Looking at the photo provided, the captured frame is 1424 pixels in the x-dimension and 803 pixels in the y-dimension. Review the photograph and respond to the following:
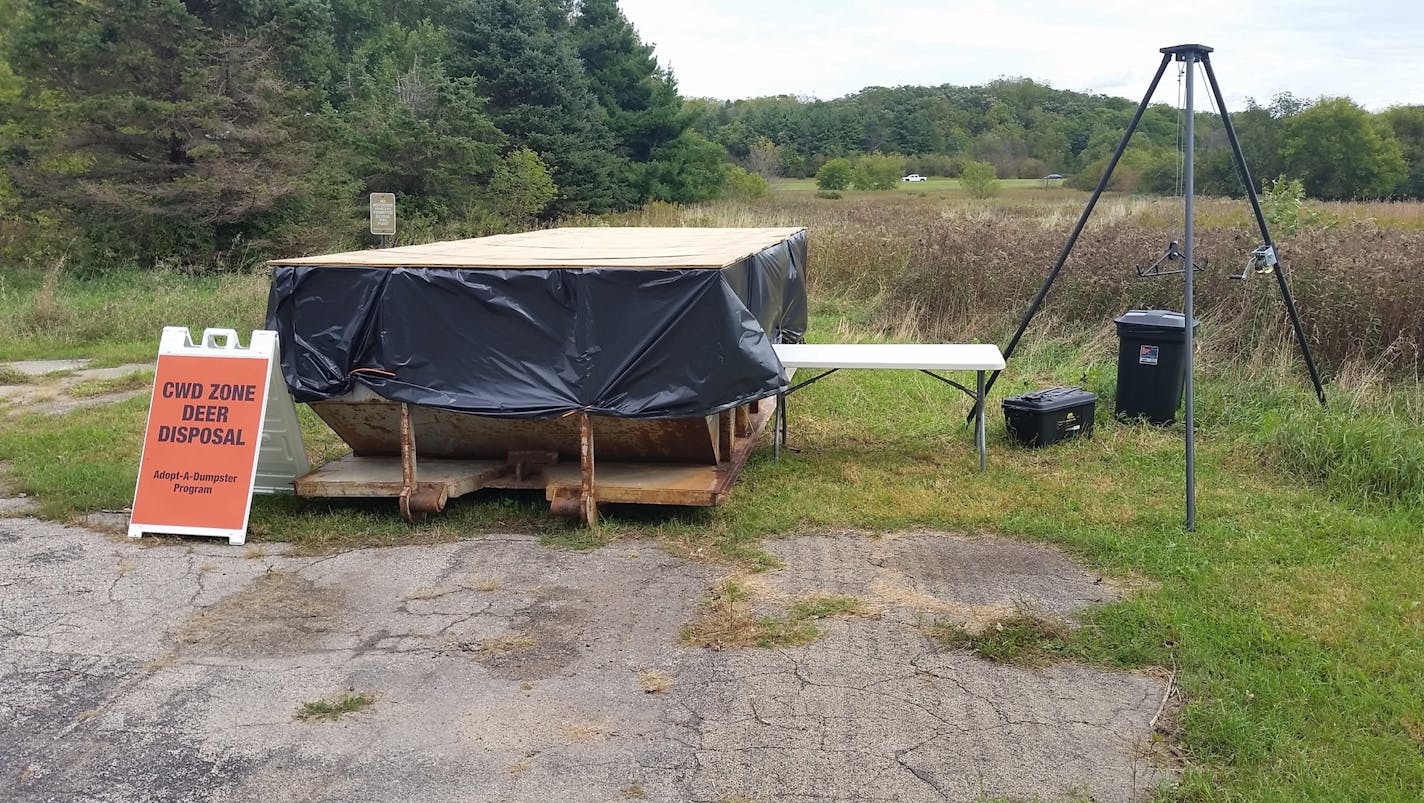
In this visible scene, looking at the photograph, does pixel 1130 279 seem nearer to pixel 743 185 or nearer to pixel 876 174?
pixel 743 185

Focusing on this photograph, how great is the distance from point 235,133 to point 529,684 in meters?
18.4

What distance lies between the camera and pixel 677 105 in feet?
127

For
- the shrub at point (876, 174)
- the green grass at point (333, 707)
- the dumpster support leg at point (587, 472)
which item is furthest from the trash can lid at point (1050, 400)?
the shrub at point (876, 174)

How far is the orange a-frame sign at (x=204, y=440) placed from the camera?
232 inches

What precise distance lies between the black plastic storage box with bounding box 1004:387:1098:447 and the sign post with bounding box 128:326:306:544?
184 inches

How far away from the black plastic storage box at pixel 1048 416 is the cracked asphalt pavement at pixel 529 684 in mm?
1943

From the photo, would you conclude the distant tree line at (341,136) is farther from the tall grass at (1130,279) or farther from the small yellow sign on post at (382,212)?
the small yellow sign on post at (382,212)

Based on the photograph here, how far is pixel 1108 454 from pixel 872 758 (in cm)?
437

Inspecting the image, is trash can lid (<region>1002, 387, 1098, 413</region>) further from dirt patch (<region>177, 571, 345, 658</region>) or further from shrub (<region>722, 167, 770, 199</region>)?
shrub (<region>722, 167, 770, 199</region>)

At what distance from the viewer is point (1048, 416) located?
7461 mm

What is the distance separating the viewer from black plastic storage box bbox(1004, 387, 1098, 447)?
747 centimetres

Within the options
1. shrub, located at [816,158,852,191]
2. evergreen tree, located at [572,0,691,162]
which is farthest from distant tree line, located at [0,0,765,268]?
shrub, located at [816,158,852,191]

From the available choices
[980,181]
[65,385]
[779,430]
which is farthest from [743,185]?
[779,430]

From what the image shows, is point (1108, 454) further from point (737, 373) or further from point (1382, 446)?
point (737, 373)
